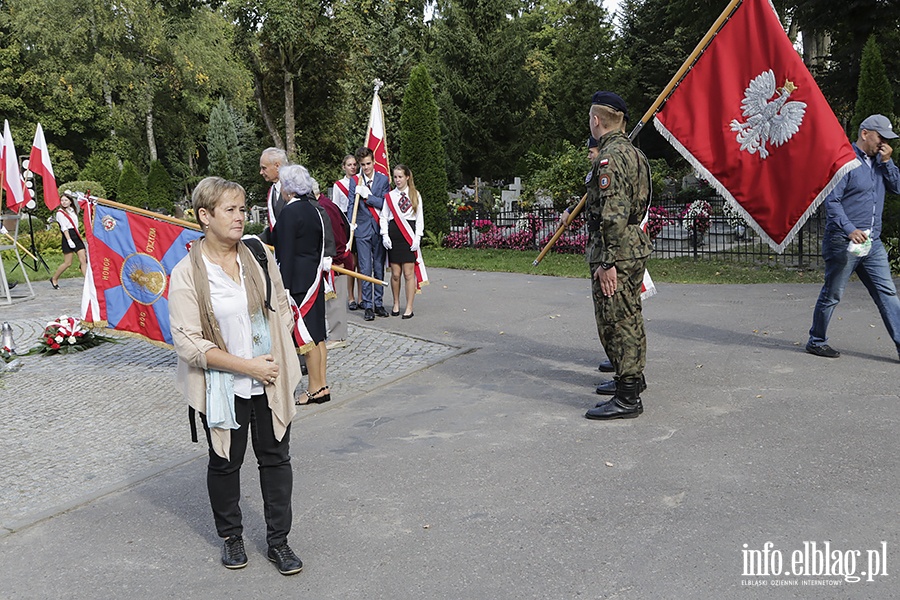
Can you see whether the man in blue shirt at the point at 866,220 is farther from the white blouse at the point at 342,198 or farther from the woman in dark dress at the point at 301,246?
the white blouse at the point at 342,198

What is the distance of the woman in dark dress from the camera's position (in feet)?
21.1

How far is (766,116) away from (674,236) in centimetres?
1079

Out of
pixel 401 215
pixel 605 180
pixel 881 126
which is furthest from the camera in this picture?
pixel 401 215

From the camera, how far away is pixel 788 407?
6055 mm

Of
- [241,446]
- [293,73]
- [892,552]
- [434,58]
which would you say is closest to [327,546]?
[241,446]

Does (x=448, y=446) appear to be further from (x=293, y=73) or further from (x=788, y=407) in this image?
(x=293, y=73)

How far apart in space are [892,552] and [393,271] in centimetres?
787

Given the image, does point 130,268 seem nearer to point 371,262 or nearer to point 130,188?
point 371,262

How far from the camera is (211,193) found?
147 inches

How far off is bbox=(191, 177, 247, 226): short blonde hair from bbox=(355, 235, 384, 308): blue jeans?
7.22 metres

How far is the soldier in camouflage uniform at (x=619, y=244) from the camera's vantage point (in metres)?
5.79

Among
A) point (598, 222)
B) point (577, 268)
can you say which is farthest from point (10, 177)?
point (598, 222)

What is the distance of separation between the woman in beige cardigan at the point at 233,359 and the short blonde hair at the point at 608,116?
2.94m

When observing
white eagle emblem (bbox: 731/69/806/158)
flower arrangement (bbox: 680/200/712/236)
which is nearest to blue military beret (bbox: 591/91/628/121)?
white eagle emblem (bbox: 731/69/806/158)
